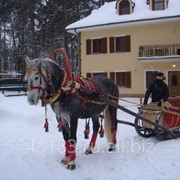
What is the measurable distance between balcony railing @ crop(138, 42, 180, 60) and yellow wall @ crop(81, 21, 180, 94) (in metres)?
0.45

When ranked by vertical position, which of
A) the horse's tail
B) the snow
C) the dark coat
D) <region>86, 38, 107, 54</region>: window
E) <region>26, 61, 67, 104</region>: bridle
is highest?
<region>86, 38, 107, 54</region>: window

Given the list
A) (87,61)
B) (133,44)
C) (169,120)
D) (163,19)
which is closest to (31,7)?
(87,61)

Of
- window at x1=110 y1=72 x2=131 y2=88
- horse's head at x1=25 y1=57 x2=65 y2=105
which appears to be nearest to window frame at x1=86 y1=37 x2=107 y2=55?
window at x1=110 y1=72 x2=131 y2=88

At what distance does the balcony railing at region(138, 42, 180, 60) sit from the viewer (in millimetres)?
22422

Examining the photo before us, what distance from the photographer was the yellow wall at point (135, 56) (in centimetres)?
2311

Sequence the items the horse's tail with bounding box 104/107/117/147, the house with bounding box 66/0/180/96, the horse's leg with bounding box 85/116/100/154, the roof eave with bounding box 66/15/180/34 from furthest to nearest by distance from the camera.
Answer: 1. the house with bounding box 66/0/180/96
2. the roof eave with bounding box 66/15/180/34
3. the horse's tail with bounding box 104/107/117/147
4. the horse's leg with bounding box 85/116/100/154

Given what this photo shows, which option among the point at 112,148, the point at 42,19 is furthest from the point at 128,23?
the point at 112,148

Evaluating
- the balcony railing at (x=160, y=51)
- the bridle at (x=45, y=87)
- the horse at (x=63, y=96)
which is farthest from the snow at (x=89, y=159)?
the balcony railing at (x=160, y=51)

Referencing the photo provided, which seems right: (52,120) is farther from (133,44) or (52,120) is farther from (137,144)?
(133,44)

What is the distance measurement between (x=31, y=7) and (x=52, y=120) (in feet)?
64.3

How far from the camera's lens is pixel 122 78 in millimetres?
Answer: 25094

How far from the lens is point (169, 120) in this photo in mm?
8094

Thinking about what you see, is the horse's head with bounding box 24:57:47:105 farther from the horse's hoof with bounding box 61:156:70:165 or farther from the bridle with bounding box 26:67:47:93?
the horse's hoof with bounding box 61:156:70:165

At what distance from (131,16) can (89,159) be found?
62.2ft
